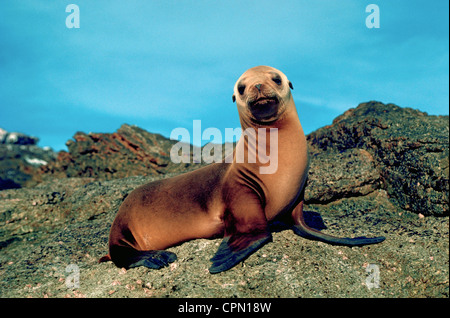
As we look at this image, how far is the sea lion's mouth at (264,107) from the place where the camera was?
12.8 feet

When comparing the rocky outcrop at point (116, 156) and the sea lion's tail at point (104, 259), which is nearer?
the sea lion's tail at point (104, 259)

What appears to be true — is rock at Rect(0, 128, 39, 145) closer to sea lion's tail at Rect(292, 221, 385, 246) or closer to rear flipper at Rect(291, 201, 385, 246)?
rear flipper at Rect(291, 201, 385, 246)

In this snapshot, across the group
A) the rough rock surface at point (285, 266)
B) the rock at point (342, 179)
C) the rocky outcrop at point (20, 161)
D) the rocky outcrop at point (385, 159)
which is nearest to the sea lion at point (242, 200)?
the rough rock surface at point (285, 266)

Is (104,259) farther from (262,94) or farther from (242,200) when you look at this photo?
(262,94)

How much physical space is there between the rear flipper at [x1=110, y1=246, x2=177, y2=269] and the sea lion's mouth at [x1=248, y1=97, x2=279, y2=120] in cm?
194

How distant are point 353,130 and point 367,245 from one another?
12.5 feet

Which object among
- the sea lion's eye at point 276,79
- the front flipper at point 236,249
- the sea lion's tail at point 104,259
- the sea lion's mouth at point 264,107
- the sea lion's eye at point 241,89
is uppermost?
the sea lion's eye at point 276,79

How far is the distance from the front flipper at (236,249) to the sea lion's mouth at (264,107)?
1347mm

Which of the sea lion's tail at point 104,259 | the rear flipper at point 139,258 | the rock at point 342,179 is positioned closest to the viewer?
the rear flipper at point 139,258

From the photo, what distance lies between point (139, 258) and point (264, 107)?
236 centimetres

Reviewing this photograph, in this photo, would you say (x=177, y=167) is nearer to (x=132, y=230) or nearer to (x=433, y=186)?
(x=132, y=230)

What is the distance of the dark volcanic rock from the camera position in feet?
18.6

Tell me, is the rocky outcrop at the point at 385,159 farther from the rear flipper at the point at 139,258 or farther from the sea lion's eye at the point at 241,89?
the rear flipper at the point at 139,258
